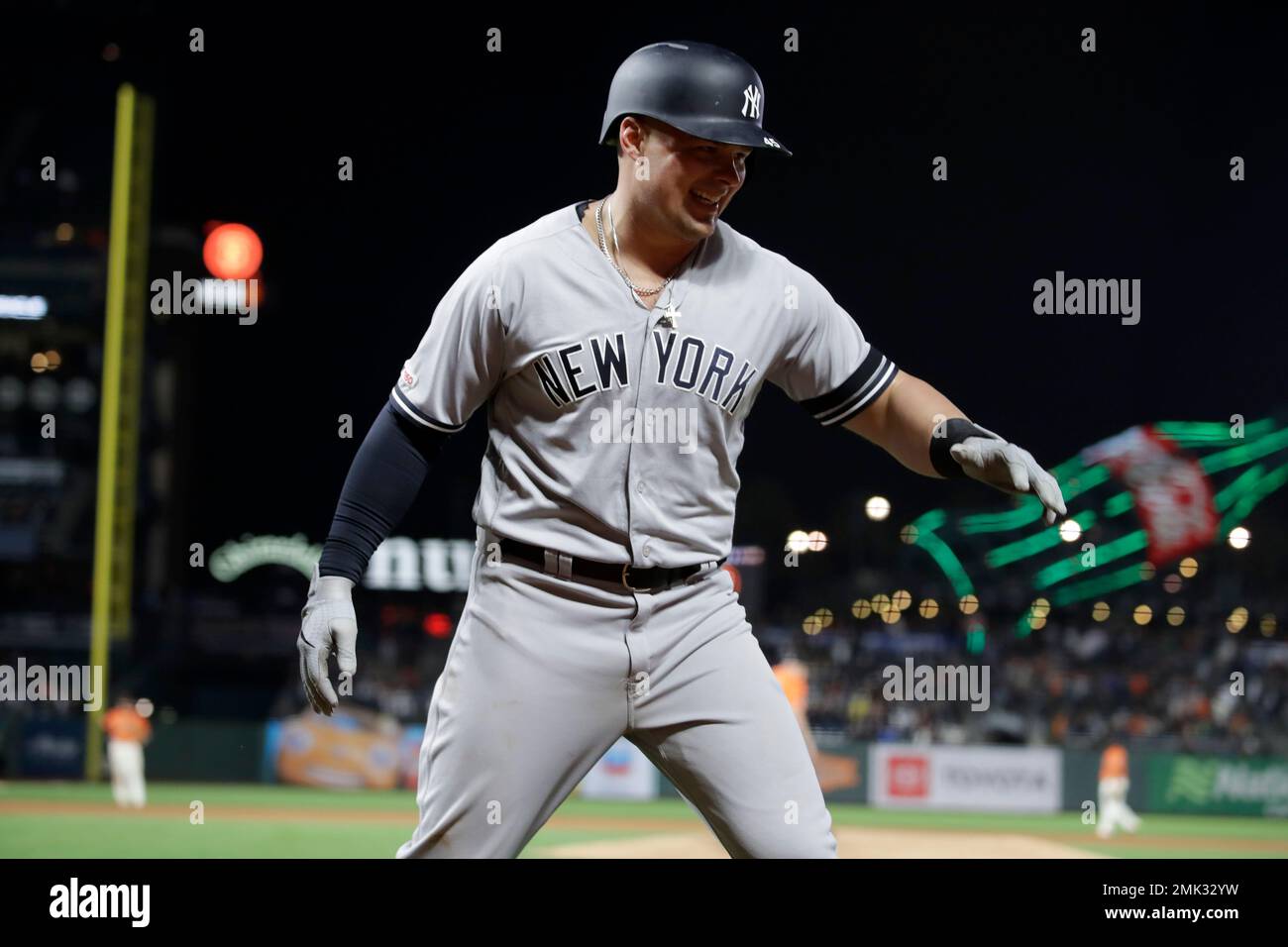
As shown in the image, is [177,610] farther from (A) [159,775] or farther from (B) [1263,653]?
(B) [1263,653]

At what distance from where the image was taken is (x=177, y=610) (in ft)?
58.7

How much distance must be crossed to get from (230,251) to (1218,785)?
411 inches

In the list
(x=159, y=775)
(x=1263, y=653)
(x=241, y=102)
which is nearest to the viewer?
(x=241, y=102)

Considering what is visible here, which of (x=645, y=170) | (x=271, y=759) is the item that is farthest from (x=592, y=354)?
(x=271, y=759)

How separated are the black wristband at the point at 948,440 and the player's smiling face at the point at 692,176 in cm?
56

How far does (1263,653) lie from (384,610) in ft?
34.8

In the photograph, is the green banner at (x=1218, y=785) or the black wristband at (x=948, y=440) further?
the green banner at (x=1218, y=785)

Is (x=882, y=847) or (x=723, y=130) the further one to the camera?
(x=882, y=847)

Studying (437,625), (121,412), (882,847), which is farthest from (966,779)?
(121,412)

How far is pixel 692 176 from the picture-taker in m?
2.34

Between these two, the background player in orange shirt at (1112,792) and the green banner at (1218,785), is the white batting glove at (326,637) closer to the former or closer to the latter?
the background player in orange shirt at (1112,792)

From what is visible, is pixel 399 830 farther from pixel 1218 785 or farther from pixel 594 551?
pixel 594 551

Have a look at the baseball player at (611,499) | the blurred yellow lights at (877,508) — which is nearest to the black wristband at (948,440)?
the baseball player at (611,499)

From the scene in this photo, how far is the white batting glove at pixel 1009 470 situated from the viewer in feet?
7.62
